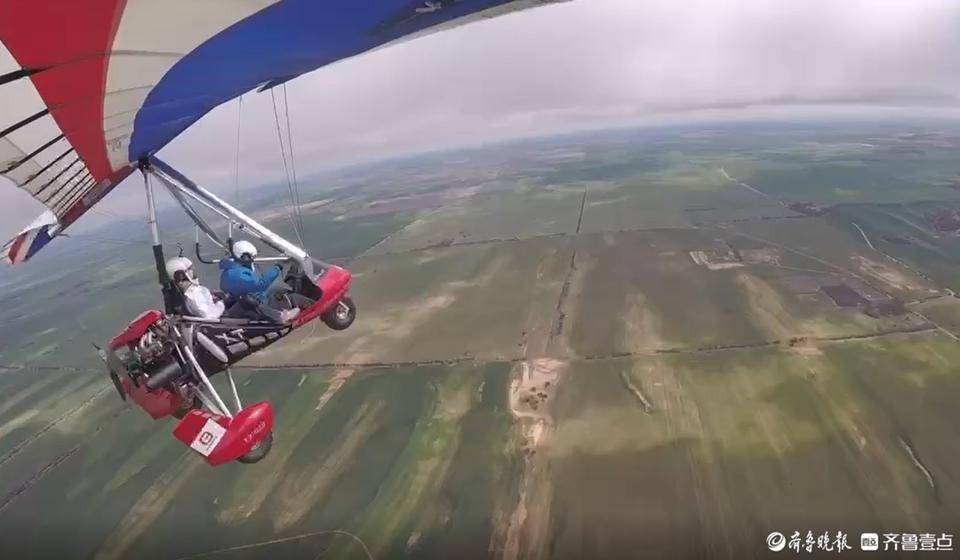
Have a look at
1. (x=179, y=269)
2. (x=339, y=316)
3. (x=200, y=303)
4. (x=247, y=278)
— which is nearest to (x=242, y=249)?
(x=247, y=278)

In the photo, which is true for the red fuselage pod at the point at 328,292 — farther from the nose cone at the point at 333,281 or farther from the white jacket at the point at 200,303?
the white jacket at the point at 200,303

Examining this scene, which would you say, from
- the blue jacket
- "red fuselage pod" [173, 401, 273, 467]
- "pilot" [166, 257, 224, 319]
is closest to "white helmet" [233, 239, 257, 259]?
the blue jacket

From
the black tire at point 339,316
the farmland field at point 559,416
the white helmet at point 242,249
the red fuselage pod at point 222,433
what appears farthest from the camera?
the farmland field at point 559,416

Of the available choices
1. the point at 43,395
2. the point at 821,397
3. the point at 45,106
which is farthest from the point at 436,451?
the point at 43,395

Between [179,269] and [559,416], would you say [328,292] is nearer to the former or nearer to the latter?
[179,269]

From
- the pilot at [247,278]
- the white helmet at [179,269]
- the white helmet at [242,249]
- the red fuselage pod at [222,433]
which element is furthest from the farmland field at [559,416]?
the red fuselage pod at [222,433]

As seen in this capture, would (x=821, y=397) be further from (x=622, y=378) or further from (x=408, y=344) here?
(x=408, y=344)

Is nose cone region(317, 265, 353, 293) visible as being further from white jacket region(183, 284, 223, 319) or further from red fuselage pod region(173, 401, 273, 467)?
red fuselage pod region(173, 401, 273, 467)
